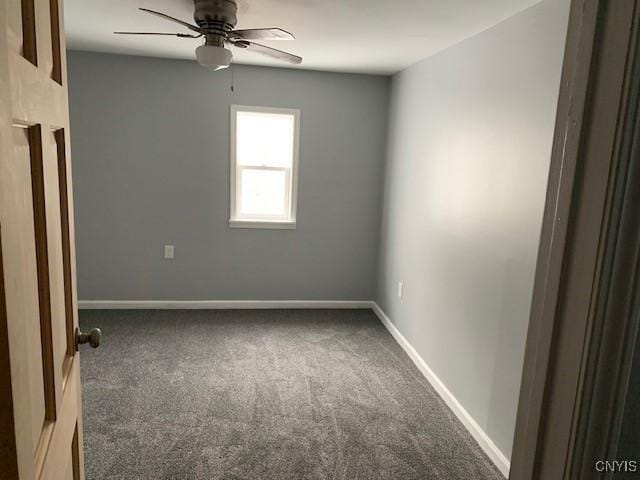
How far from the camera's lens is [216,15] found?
2.36 m

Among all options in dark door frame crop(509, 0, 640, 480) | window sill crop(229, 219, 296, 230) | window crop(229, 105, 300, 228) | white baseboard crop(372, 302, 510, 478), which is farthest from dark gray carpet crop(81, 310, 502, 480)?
dark door frame crop(509, 0, 640, 480)

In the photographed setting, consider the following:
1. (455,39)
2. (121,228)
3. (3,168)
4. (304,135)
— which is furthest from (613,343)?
(121,228)

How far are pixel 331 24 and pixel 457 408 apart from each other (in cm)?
246

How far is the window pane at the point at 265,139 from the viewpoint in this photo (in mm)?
4215

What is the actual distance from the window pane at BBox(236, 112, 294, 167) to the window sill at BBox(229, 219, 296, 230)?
55cm

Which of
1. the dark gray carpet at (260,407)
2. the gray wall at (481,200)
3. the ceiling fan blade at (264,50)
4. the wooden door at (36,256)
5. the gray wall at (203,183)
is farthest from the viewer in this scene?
the gray wall at (203,183)

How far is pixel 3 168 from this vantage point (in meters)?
0.51

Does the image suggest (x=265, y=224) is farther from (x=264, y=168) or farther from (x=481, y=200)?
(x=481, y=200)

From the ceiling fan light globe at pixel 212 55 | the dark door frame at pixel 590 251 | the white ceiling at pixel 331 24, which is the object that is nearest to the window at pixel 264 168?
the white ceiling at pixel 331 24

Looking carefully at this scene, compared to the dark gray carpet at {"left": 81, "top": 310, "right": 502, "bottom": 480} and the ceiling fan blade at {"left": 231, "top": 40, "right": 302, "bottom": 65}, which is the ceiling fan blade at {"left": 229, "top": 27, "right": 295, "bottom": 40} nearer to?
the ceiling fan blade at {"left": 231, "top": 40, "right": 302, "bottom": 65}

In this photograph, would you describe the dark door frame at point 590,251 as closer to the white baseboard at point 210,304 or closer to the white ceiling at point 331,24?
the white ceiling at point 331,24

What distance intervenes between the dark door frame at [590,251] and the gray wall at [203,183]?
3731 millimetres

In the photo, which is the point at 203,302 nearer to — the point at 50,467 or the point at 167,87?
the point at 167,87

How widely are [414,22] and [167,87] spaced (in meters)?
2.37
